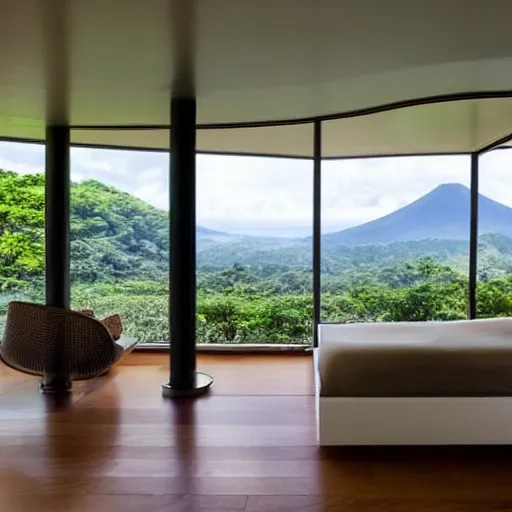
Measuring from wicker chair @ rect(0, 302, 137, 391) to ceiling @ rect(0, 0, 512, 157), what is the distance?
1698 mm

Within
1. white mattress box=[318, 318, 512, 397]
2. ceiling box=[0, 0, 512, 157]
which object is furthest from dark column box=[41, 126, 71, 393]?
white mattress box=[318, 318, 512, 397]

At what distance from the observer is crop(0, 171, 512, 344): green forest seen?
5188 millimetres

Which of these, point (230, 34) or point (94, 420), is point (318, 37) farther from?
point (94, 420)

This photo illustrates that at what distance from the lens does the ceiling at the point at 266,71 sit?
2643 mm

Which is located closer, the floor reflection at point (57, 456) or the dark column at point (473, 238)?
the floor reflection at point (57, 456)

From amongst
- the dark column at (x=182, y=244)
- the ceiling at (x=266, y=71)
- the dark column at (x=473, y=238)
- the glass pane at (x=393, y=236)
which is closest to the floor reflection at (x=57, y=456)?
the dark column at (x=182, y=244)

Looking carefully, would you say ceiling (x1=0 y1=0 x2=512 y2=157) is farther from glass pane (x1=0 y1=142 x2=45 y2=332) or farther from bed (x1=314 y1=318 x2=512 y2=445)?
bed (x1=314 y1=318 x2=512 y2=445)

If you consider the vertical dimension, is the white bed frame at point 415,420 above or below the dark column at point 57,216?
below

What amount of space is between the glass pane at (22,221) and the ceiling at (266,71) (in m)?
0.24

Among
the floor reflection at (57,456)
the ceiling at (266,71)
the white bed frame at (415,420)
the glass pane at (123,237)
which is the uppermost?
the ceiling at (266,71)

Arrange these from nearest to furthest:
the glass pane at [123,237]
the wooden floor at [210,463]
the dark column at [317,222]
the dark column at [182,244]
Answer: the wooden floor at [210,463] → the dark column at [182,244] → the dark column at [317,222] → the glass pane at [123,237]

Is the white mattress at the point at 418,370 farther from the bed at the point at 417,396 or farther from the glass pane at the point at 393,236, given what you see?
the glass pane at the point at 393,236

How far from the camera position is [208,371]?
15.2ft

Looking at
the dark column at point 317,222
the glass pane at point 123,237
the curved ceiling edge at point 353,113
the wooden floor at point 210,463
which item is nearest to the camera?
the wooden floor at point 210,463
